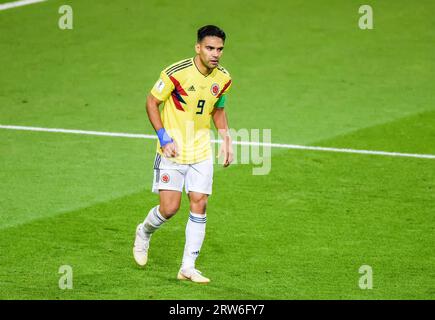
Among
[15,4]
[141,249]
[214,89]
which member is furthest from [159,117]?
[15,4]

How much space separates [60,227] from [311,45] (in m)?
9.00

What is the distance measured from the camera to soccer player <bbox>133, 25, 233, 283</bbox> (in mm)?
9812

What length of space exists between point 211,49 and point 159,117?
2.47ft

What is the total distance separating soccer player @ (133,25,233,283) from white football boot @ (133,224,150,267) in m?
0.34

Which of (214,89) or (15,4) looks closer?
(214,89)

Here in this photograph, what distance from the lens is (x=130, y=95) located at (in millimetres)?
16781

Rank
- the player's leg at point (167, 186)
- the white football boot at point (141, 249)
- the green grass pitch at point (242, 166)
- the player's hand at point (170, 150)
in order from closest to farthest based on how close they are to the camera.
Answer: the player's hand at point (170, 150) < the player's leg at point (167, 186) < the green grass pitch at point (242, 166) < the white football boot at point (141, 249)

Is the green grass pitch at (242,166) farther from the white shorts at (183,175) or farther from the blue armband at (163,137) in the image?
the blue armband at (163,137)

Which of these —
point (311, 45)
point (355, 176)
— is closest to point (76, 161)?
point (355, 176)

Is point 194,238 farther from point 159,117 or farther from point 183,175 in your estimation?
point 159,117

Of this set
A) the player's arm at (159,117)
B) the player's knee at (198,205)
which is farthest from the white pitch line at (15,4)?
the player's knee at (198,205)

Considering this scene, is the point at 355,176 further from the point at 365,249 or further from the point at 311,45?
the point at 311,45

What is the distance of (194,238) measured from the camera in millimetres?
9891

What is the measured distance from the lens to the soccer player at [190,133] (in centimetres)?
981
